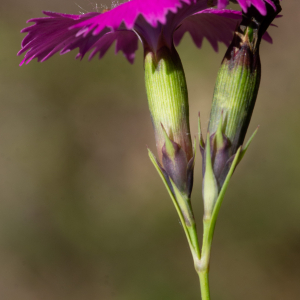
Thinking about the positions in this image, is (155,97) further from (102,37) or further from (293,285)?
(293,285)

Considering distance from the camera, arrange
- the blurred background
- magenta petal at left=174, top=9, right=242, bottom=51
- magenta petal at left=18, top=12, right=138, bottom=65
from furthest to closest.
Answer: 1. the blurred background
2. magenta petal at left=174, top=9, right=242, bottom=51
3. magenta petal at left=18, top=12, right=138, bottom=65

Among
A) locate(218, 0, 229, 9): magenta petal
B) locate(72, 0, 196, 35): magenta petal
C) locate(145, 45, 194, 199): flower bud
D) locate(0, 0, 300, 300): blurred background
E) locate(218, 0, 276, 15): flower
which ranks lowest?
locate(0, 0, 300, 300): blurred background

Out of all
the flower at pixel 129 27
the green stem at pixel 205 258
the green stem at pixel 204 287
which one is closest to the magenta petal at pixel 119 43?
the flower at pixel 129 27

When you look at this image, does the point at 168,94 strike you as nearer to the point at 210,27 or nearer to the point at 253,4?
the point at 253,4

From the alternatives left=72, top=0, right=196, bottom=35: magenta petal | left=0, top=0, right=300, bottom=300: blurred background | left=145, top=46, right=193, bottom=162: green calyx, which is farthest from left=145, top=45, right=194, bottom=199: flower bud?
left=0, top=0, right=300, bottom=300: blurred background

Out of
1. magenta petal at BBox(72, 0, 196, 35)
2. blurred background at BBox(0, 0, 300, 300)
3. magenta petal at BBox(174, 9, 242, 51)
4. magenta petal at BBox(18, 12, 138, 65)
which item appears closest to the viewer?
magenta petal at BBox(72, 0, 196, 35)

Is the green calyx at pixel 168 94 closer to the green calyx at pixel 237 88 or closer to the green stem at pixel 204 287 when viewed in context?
the green calyx at pixel 237 88

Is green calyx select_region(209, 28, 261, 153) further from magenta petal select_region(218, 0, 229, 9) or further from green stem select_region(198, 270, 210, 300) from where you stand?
green stem select_region(198, 270, 210, 300)
